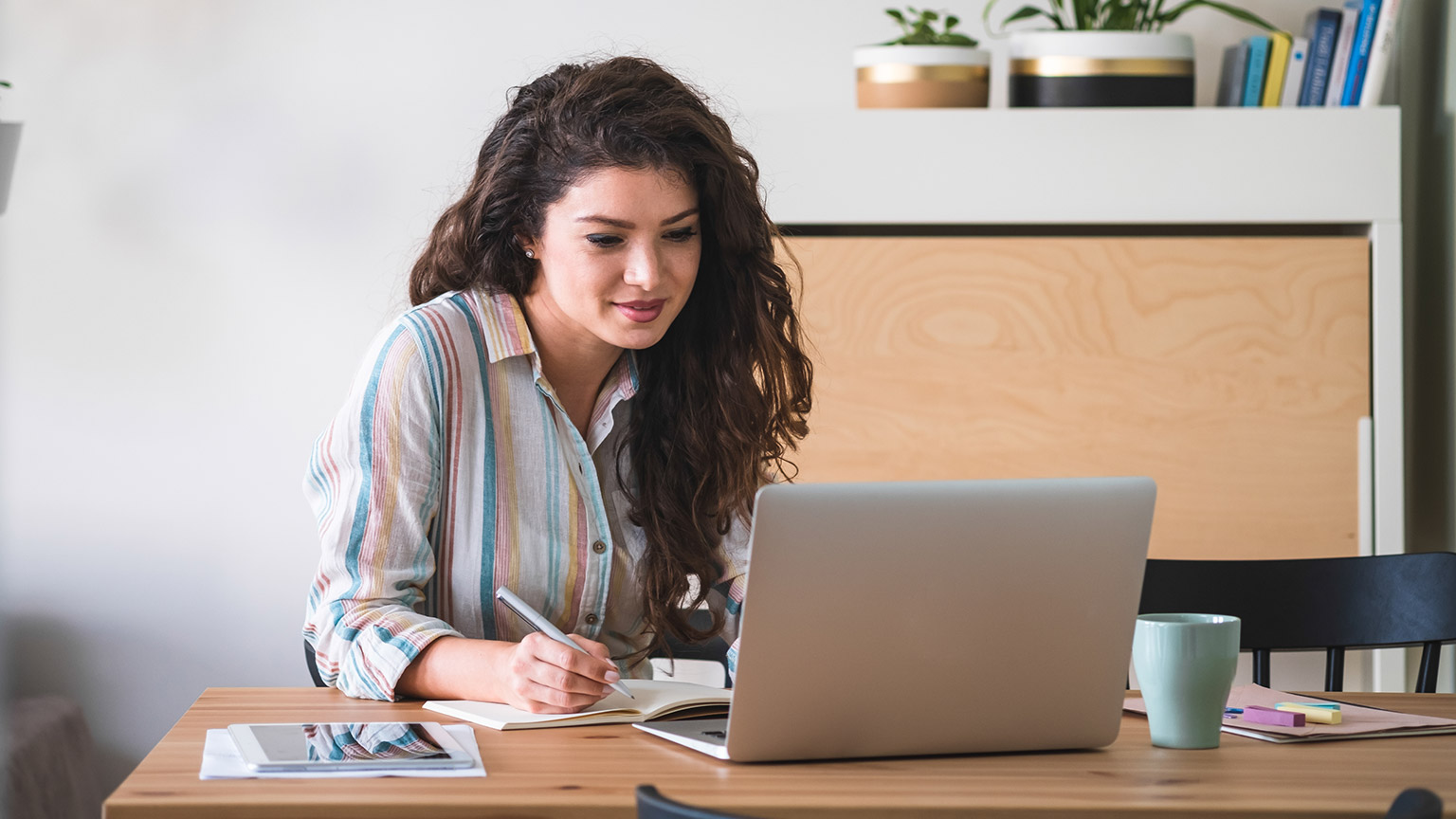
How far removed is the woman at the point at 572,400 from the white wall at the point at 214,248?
120 cm

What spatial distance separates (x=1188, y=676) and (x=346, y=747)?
0.63m

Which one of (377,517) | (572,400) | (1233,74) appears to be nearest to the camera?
(377,517)

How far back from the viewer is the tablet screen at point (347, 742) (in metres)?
0.93

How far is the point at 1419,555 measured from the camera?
63.1 inches

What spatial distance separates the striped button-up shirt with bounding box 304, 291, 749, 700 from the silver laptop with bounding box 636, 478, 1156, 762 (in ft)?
1.37

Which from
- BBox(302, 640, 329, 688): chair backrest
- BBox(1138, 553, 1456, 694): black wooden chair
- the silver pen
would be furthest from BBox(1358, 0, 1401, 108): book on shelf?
BBox(302, 640, 329, 688): chair backrest

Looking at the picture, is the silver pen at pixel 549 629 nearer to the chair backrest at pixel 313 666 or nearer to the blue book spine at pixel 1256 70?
the chair backrest at pixel 313 666

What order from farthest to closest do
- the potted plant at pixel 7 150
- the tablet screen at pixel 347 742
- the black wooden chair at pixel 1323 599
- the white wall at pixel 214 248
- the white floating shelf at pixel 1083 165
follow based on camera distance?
the white wall at pixel 214 248 → the potted plant at pixel 7 150 → the white floating shelf at pixel 1083 165 → the black wooden chair at pixel 1323 599 → the tablet screen at pixel 347 742

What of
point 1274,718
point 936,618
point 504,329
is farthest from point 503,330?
point 1274,718

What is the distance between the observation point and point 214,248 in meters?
2.78

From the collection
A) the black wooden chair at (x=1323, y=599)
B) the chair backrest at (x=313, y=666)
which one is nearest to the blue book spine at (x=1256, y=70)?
the black wooden chair at (x=1323, y=599)

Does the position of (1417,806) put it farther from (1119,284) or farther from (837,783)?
(1119,284)

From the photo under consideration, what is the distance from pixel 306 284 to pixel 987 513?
84.6 inches

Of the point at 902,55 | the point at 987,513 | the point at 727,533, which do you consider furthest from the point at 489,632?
the point at 902,55
